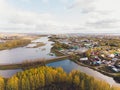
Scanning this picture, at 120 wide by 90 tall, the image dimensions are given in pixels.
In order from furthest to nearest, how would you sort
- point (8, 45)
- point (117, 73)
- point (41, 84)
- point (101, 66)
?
point (8, 45) → point (101, 66) → point (117, 73) → point (41, 84)

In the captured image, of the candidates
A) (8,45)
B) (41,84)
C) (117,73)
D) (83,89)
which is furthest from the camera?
(8,45)

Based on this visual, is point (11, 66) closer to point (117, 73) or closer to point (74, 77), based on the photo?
point (74, 77)

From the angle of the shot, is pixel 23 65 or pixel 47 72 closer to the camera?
pixel 47 72

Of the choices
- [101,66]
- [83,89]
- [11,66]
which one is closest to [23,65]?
[11,66]

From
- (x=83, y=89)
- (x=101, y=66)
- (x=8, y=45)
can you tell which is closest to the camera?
(x=83, y=89)

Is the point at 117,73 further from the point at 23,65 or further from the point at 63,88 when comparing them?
the point at 23,65

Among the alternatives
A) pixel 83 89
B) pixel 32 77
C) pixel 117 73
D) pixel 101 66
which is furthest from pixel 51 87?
pixel 101 66

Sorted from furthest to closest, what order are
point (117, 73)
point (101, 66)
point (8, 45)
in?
point (8, 45)
point (101, 66)
point (117, 73)

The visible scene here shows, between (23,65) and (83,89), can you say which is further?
(23,65)

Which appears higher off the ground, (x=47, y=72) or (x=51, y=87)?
(x=47, y=72)
